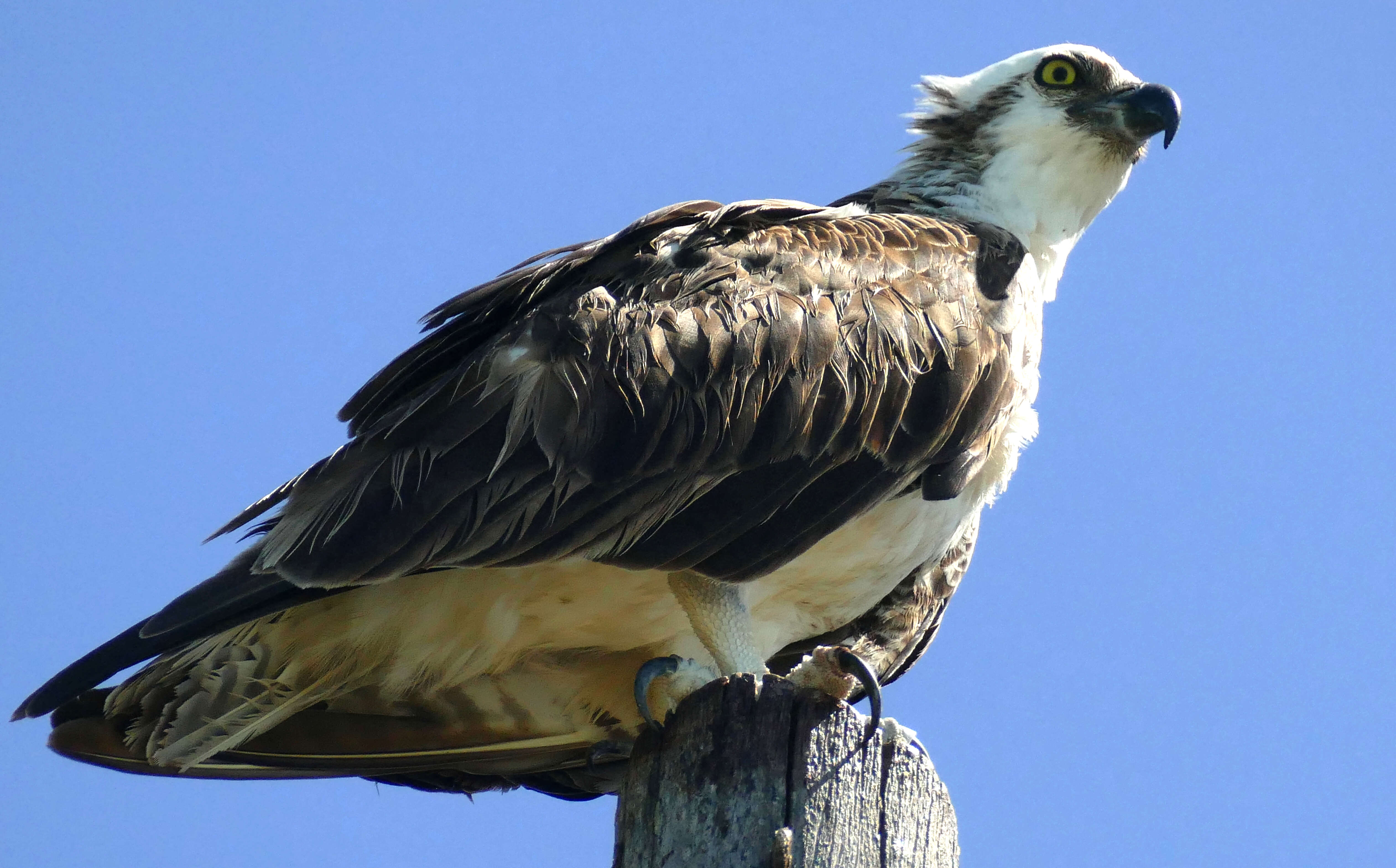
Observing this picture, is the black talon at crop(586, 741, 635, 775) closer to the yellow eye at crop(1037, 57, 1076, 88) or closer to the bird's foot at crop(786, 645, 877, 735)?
the bird's foot at crop(786, 645, 877, 735)

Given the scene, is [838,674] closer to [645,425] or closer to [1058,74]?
[645,425]

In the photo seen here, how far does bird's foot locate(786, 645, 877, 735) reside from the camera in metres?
3.74

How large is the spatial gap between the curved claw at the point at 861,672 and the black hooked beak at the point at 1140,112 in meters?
2.97

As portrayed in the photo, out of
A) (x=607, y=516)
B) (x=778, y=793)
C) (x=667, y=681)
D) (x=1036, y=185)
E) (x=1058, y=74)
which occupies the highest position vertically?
(x=1058, y=74)

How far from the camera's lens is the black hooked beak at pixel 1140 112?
5.82 metres

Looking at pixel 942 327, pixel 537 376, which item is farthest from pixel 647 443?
pixel 942 327

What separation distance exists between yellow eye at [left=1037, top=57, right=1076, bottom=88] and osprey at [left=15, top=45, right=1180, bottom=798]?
956mm

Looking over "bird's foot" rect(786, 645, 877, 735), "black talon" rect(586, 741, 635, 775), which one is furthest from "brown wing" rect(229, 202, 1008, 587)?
"black talon" rect(586, 741, 635, 775)

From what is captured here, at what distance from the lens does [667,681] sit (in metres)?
4.24

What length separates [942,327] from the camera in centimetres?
468

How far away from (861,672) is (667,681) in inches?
26.9

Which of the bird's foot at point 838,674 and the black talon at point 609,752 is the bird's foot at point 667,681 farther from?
the black talon at point 609,752

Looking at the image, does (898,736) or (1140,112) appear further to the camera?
(1140,112)

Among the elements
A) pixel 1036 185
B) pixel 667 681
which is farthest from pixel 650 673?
pixel 1036 185
